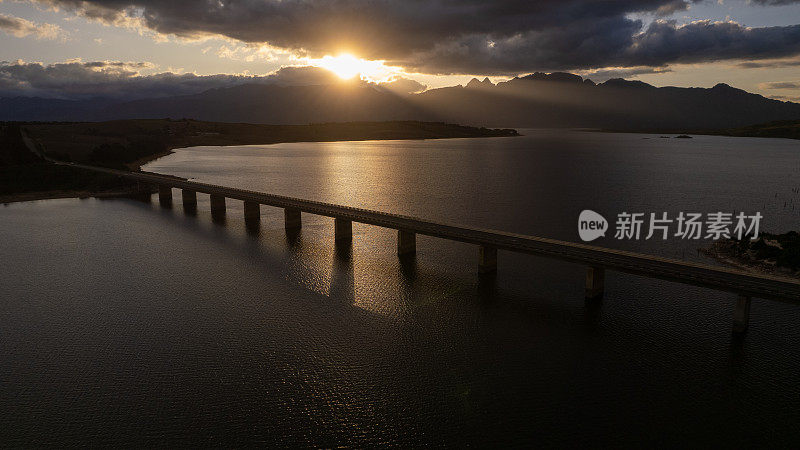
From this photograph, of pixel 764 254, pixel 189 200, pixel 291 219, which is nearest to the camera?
pixel 764 254

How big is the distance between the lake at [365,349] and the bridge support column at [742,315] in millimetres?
952

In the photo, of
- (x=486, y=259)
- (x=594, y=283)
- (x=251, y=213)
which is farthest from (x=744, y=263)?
(x=251, y=213)

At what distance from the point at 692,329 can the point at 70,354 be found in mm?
39741

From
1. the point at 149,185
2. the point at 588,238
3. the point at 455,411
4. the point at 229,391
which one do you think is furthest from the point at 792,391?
the point at 149,185

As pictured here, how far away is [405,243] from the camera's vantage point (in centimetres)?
4969

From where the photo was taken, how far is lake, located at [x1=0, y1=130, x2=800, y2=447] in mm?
22391

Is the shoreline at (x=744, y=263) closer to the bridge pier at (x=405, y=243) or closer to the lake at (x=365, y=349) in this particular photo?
the lake at (x=365, y=349)

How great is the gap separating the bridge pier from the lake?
1.21m

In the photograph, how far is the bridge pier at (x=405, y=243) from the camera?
49438 mm

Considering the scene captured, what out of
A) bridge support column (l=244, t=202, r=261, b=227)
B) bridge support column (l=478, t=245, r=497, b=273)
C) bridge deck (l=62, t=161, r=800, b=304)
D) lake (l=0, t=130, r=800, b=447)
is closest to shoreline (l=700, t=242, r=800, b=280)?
lake (l=0, t=130, r=800, b=447)

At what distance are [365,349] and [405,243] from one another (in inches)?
834

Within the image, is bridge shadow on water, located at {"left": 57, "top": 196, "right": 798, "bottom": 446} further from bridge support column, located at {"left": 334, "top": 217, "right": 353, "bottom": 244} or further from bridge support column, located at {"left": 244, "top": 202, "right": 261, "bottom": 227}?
bridge support column, located at {"left": 244, "top": 202, "right": 261, "bottom": 227}

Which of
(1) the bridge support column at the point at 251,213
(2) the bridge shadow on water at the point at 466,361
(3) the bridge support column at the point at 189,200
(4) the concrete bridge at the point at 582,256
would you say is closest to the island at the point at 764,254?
(4) the concrete bridge at the point at 582,256

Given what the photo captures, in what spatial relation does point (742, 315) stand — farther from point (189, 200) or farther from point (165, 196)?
point (165, 196)
